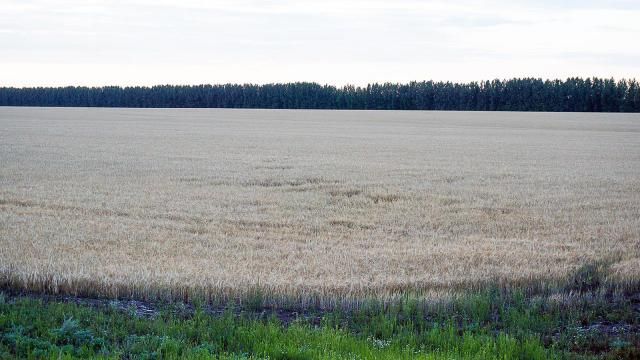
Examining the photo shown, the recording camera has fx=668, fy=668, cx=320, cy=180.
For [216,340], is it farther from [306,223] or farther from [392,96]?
[392,96]

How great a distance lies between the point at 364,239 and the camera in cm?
1498

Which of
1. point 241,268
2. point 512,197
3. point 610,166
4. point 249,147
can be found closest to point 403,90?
point 249,147

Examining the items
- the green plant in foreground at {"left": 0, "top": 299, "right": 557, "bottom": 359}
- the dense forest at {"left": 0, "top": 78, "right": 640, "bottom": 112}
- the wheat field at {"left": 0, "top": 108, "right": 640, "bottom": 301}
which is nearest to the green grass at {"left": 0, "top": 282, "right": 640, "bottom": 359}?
the green plant in foreground at {"left": 0, "top": 299, "right": 557, "bottom": 359}

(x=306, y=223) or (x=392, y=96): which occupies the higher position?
(x=392, y=96)

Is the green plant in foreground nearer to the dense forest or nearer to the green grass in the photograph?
the green grass

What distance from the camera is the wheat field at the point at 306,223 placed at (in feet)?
36.3

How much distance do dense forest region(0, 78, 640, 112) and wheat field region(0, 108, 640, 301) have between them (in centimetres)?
9299

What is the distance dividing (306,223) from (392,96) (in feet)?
395

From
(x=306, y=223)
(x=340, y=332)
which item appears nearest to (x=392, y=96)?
(x=306, y=223)

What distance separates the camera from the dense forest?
120062 mm

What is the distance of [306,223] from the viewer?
652 inches

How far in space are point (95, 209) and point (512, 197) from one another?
12486 millimetres

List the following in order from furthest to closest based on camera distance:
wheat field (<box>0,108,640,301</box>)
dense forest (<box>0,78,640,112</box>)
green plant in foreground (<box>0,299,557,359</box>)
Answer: dense forest (<box>0,78,640,112</box>)
wheat field (<box>0,108,640,301</box>)
green plant in foreground (<box>0,299,557,359</box>)

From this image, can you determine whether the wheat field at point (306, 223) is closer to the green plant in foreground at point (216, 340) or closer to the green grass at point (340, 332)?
the green grass at point (340, 332)
